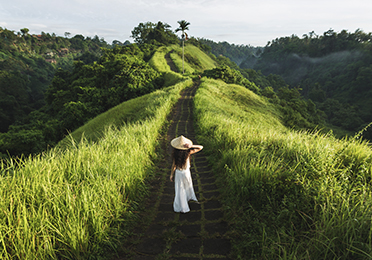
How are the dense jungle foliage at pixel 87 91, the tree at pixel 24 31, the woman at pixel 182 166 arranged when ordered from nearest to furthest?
the woman at pixel 182 166 < the dense jungle foliage at pixel 87 91 < the tree at pixel 24 31

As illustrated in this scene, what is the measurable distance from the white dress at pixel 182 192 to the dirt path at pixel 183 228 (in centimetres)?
13

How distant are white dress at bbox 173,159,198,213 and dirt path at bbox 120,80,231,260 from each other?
5.1 inches

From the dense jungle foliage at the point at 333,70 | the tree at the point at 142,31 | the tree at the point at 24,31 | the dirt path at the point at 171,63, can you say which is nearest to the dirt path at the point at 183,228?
the dirt path at the point at 171,63

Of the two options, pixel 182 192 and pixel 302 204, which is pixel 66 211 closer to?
pixel 182 192

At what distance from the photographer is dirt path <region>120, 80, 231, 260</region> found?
112 inches

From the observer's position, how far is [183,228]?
337 centimetres

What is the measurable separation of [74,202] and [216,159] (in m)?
3.80

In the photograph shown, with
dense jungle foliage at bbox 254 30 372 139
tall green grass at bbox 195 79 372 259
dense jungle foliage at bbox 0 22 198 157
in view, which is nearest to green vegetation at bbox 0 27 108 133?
dense jungle foliage at bbox 0 22 198 157

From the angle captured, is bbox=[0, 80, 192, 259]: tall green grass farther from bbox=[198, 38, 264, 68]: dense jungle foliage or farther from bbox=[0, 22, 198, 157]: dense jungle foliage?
bbox=[198, 38, 264, 68]: dense jungle foliage

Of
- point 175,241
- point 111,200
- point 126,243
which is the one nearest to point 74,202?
point 111,200

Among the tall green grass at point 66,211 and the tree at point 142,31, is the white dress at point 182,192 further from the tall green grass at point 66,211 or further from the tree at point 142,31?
the tree at point 142,31

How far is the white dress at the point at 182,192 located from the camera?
3812 mm

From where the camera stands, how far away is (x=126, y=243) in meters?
3.05

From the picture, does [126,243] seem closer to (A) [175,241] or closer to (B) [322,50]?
(A) [175,241]
